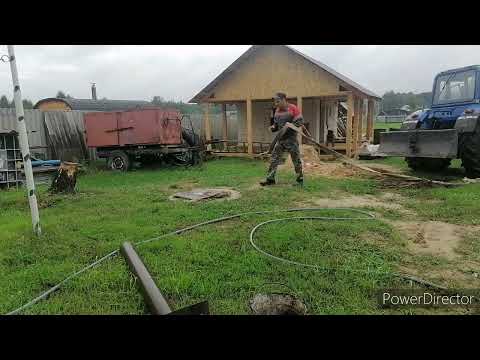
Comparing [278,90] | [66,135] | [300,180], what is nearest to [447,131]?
[300,180]

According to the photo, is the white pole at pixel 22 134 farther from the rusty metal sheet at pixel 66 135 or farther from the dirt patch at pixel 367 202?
the rusty metal sheet at pixel 66 135

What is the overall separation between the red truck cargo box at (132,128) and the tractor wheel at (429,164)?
7.46m

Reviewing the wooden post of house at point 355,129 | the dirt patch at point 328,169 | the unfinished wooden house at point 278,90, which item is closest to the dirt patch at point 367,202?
the dirt patch at point 328,169

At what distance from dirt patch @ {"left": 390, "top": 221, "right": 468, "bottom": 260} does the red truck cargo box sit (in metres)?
8.79

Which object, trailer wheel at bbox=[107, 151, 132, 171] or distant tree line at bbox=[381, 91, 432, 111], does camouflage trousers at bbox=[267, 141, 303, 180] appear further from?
distant tree line at bbox=[381, 91, 432, 111]

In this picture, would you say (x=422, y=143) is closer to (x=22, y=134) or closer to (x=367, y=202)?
(x=367, y=202)

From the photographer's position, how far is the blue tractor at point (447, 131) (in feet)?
24.9

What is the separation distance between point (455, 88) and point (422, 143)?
6.23 feet

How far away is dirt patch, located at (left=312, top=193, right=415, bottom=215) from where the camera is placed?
575cm

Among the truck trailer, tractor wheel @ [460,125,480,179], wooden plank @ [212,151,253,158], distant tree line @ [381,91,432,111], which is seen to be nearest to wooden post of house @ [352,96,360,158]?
wooden plank @ [212,151,253,158]

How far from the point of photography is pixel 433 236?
4.27m
